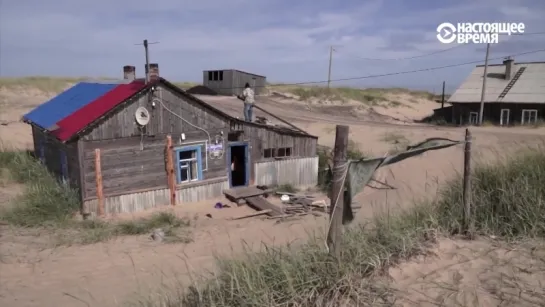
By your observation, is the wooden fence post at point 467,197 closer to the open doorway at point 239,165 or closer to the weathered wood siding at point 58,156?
the weathered wood siding at point 58,156

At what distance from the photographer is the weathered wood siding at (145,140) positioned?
13.4m

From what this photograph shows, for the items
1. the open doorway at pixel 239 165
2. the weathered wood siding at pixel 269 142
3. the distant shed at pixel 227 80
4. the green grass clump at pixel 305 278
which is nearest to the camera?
the green grass clump at pixel 305 278

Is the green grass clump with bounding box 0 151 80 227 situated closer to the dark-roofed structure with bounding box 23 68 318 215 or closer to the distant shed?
the dark-roofed structure with bounding box 23 68 318 215

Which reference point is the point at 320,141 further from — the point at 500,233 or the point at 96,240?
the point at 500,233

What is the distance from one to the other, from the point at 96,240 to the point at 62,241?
0.83 m

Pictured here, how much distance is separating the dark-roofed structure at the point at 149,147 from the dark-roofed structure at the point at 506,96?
68.7ft

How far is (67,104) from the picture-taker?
17.1m

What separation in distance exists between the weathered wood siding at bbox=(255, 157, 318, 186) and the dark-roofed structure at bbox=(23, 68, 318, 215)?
4cm

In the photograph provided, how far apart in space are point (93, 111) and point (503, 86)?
31494mm

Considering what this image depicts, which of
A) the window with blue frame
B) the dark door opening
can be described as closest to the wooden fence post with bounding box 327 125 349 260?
the window with blue frame

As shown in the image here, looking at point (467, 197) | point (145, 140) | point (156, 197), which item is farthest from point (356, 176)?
point (156, 197)

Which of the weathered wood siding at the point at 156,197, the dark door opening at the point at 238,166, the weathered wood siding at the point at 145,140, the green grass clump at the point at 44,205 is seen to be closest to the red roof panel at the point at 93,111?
the weathered wood siding at the point at 145,140

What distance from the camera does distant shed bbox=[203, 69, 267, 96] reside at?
123ft

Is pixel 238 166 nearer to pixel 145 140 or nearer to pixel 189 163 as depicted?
pixel 189 163
